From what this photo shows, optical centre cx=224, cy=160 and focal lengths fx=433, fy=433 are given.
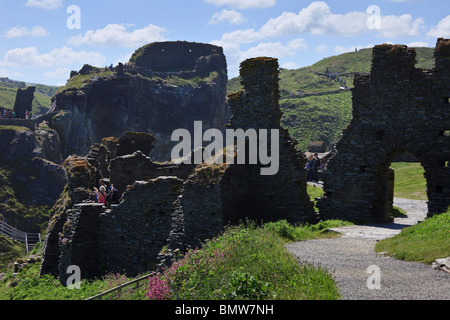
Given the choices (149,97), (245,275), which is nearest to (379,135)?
(245,275)

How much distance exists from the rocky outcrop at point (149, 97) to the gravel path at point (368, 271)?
67313mm

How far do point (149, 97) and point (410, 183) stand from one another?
226ft

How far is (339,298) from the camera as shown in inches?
281

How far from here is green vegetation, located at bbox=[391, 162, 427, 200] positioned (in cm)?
2723

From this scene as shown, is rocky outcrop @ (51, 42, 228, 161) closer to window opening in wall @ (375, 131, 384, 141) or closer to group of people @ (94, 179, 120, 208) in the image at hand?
group of people @ (94, 179, 120, 208)

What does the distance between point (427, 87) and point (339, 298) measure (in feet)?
39.3

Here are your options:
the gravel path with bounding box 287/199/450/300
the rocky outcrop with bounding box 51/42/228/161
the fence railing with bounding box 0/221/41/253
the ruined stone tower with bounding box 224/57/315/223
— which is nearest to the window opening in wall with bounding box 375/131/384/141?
the ruined stone tower with bounding box 224/57/315/223

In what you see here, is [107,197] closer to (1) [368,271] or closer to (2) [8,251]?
(1) [368,271]

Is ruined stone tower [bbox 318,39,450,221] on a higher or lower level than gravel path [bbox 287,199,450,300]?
higher

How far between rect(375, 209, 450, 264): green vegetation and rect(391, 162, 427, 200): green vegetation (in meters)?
13.0

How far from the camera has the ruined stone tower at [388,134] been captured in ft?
52.7

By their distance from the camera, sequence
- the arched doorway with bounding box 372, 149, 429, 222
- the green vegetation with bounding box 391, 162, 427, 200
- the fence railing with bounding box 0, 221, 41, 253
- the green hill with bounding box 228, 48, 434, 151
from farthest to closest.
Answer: the green hill with bounding box 228, 48, 434, 151, the fence railing with bounding box 0, 221, 41, 253, the green vegetation with bounding box 391, 162, 427, 200, the arched doorway with bounding box 372, 149, 429, 222

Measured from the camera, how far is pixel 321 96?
92062 mm
